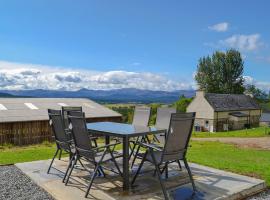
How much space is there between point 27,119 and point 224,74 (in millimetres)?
43838

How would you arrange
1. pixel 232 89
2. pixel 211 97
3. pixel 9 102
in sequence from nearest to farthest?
pixel 9 102, pixel 211 97, pixel 232 89

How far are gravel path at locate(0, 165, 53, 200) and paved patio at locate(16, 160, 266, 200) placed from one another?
11cm

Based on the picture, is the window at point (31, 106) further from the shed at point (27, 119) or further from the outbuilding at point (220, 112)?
the outbuilding at point (220, 112)

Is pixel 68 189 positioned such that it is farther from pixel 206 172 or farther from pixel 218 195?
pixel 206 172

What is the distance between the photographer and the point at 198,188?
4.68 meters

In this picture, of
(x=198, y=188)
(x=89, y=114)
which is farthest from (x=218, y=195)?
(x=89, y=114)

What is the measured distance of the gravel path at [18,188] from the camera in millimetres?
4273

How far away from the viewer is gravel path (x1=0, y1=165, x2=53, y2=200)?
4273mm

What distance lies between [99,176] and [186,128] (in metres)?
1.99

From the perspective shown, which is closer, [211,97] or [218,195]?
[218,195]

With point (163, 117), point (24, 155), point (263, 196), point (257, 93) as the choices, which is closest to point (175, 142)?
point (263, 196)

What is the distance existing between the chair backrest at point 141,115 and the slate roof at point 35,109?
14.5 m

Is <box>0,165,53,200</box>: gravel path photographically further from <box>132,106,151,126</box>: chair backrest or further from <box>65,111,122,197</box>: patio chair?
<box>132,106,151,126</box>: chair backrest

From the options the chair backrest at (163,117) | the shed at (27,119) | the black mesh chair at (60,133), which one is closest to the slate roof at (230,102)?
the shed at (27,119)
